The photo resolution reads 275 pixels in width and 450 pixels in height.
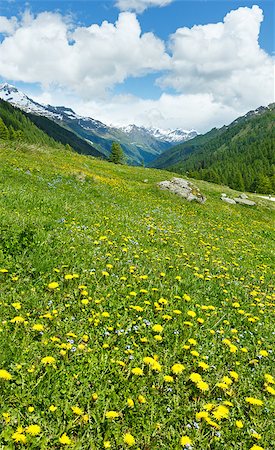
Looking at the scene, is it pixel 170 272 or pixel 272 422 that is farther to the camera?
pixel 170 272

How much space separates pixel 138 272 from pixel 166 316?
204cm

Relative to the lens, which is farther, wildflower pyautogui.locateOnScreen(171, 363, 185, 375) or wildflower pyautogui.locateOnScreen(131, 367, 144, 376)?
wildflower pyautogui.locateOnScreen(171, 363, 185, 375)

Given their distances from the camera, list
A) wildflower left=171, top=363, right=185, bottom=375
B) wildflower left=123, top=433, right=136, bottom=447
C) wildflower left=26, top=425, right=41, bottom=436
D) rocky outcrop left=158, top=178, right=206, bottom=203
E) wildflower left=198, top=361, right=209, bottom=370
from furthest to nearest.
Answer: rocky outcrop left=158, top=178, right=206, bottom=203, wildflower left=198, top=361, right=209, bottom=370, wildflower left=171, top=363, right=185, bottom=375, wildflower left=123, top=433, right=136, bottom=447, wildflower left=26, top=425, right=41, bottom=436

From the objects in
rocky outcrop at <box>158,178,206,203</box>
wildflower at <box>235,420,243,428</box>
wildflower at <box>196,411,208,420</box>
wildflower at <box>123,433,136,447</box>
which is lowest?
wildflower at <box>123,433,136,447</box>

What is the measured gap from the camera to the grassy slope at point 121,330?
4.04 m

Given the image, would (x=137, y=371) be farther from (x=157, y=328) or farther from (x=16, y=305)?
(x=16, y=305)

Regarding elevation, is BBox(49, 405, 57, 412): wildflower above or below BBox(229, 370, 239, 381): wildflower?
below

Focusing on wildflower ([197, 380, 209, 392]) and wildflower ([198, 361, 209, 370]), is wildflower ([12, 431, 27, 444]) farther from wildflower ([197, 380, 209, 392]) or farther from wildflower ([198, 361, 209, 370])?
wildflower ([198, 361, 209, 370])

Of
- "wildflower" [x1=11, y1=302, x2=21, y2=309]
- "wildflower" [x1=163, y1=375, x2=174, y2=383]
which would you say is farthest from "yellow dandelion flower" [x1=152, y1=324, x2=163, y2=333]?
"wildflower" [x1=11, y1=302, x2=21, y2=309]

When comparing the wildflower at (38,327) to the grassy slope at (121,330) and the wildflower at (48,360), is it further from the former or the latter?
the wildflower at (48,360)

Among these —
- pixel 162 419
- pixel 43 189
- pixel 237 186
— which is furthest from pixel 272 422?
pixel 237 186

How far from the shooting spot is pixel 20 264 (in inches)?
281

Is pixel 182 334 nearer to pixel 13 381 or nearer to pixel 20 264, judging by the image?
pixel 13 381

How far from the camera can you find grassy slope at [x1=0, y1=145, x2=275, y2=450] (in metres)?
4.04
